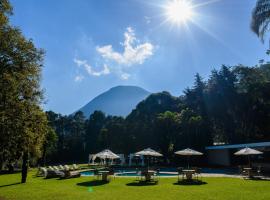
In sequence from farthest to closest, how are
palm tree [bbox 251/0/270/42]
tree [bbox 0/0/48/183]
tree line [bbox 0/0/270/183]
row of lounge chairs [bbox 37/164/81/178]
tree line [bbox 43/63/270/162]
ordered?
1. tree line [bbox 43/63/270/162]
2. row of lounge chairs [bbox 37/164/81/178]
3. palm tree [bbox 251/0/270/42]
4. tree line [bbox 0/0/270/183]
5. tree [bbox 0/0/48/183]

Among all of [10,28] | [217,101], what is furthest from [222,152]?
[10,28]

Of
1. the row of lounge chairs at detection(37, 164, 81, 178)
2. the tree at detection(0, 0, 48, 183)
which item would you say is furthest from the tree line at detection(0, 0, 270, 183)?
the row of lounge chairs at detection(37, 164, 81, 178)

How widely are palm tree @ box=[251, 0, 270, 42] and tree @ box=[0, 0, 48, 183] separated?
1121 centimetres

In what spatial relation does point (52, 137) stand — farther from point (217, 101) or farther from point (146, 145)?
point (217, 101)

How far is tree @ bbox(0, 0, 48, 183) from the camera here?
13711mm

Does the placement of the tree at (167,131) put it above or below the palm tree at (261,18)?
below

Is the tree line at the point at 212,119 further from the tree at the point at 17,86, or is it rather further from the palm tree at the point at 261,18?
the tree at the point at 17,86

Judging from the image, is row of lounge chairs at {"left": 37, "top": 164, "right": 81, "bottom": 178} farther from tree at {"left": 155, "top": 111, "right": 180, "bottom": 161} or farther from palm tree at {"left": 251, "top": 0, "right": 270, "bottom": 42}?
palm tree at {"left": 251, "top": 0, "right": 270, "bottom": 42}

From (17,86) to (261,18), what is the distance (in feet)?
41.4

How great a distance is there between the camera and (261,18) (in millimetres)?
15758

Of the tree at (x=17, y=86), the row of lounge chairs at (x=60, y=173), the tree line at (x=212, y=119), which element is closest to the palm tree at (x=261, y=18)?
the tree at (x=17, y=86)

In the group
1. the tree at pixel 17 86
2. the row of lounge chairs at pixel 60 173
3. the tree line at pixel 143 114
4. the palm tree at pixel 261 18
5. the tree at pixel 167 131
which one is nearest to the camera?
the tree at pixel 17 86

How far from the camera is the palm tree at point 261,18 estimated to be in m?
15.7

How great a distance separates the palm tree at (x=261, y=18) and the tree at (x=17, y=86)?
441 inches
